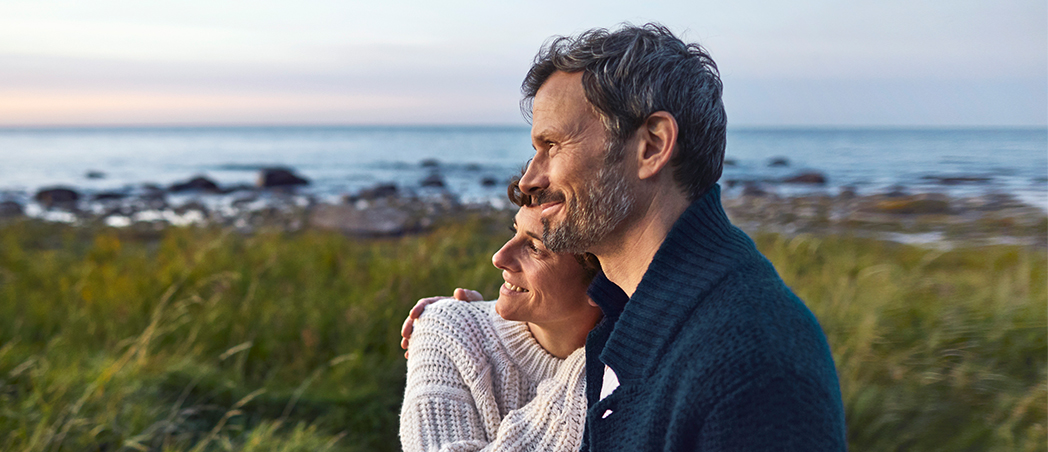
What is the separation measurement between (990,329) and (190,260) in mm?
6842

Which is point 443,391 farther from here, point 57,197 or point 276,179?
point 276,179

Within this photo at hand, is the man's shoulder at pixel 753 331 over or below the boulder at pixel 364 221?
over

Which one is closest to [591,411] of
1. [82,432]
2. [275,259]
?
[82,432]

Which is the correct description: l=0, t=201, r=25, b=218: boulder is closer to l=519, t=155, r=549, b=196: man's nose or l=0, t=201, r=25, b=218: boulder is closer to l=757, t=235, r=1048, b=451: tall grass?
l=757, t=235, r=1048, b=451: tall grass

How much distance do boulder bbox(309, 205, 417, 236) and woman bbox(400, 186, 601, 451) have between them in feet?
46.9

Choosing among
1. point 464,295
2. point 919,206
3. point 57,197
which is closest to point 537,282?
point 464,295

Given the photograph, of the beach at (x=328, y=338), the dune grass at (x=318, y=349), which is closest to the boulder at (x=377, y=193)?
the beach at (x=328, y=338)

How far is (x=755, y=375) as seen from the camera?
1.31 meters

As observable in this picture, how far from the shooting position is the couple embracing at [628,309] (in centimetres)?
135

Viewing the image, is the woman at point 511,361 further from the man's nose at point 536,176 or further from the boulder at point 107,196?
the boulder at point 107,196

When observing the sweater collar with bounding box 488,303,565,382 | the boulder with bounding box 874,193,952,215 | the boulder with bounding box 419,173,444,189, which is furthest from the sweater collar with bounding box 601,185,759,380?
the boulder with bounding box 419,173,444,189

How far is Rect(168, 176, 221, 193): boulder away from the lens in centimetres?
3167

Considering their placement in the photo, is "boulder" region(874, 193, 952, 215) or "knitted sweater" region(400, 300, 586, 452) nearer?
"knitted sweater" region(400, 300, 586, 452)

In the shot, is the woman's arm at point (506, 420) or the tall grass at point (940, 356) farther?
the tall grass at point (940, 356)
